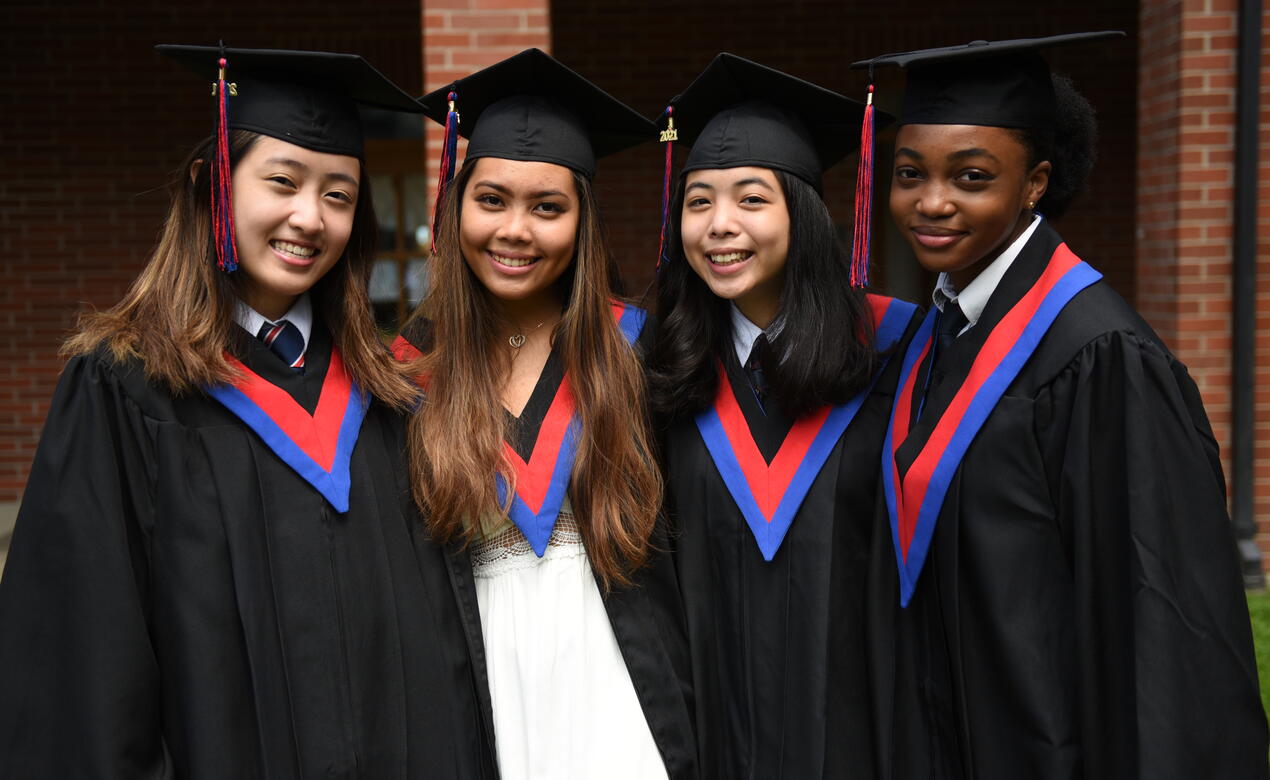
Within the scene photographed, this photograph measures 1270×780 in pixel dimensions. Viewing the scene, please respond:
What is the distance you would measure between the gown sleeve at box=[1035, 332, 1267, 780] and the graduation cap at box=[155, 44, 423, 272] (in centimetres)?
138

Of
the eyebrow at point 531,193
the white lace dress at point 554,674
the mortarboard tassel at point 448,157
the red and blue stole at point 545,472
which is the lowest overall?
the white lace dress at point 554,674

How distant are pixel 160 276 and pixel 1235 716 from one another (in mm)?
1911

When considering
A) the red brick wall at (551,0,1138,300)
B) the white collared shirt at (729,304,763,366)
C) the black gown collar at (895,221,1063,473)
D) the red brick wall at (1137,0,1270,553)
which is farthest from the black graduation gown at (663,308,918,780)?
the red brick wall at (551,0,1138,300)

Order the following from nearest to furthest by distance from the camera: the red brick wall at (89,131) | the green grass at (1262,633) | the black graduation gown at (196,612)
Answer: the black graduation gown at (196,612)
the green grass at (1262,633)
the red brick wall at (89,131)

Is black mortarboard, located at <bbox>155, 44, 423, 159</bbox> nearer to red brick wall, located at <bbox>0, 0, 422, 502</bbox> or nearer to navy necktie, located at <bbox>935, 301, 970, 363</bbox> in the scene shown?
navy necktie, located at <bbox>935, 301, 970, 363</bbox>

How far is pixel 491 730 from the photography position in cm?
206

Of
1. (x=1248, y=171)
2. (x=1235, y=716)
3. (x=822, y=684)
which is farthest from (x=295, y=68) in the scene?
(x=1248, y=171)

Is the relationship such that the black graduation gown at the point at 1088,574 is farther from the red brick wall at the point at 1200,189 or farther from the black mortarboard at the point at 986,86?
the red brick wall at the point at 1200,189

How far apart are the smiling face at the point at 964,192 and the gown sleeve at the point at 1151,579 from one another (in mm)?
289

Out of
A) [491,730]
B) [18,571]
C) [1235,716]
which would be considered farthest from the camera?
[491,730]

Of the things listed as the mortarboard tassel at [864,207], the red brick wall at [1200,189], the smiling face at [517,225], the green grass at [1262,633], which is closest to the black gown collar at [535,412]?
the smiling face at [517,225]

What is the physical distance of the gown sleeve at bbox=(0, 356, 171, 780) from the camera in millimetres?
1752

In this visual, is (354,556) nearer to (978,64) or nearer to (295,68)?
(295,68)

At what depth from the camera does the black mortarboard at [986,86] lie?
1.91 meters
